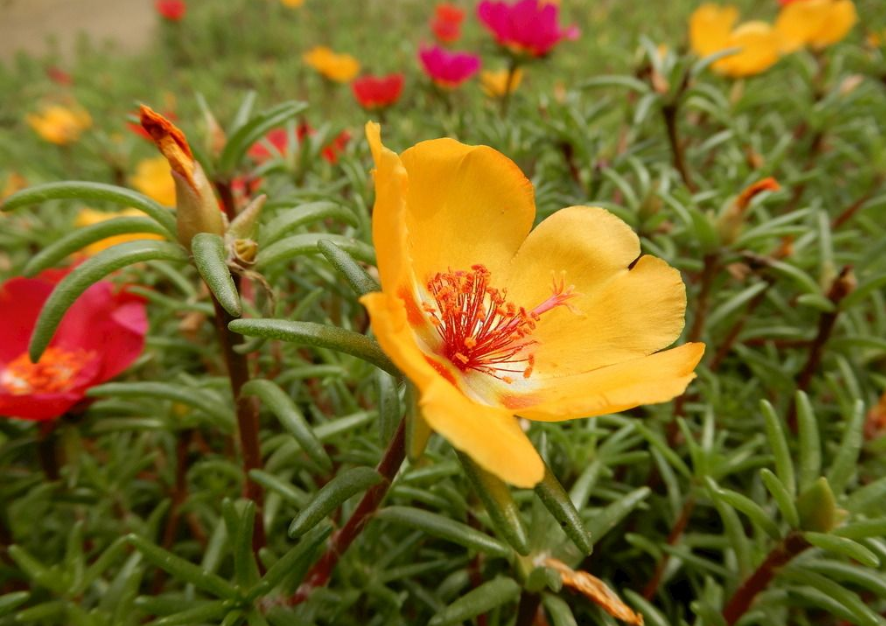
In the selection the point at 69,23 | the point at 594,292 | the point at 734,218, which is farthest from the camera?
the point at 69,23

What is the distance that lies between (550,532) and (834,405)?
→ 0.74m

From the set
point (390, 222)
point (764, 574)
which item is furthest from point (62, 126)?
point (764, 574)

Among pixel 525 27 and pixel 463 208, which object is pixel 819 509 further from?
pixel 525 27

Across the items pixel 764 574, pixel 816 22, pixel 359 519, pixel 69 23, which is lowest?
pixel 764 574

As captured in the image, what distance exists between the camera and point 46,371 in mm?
956

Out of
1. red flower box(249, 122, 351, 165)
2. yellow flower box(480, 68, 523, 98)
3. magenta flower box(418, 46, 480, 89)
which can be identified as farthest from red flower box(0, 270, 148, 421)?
yellow flower box(480, 68, 523, 98)

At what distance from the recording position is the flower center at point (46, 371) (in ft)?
3.10

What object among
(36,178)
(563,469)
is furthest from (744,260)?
(36,178)

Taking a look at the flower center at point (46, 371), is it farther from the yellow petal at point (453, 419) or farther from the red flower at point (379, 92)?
the red flower at point (379, 92)

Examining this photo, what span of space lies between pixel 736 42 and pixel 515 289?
4.09ft

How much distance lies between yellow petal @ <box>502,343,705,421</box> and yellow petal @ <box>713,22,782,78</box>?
4.18ft

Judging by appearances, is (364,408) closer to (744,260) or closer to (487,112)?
(744,260)

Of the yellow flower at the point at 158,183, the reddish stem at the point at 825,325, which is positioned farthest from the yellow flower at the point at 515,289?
the yellow flower at the point at 158,183

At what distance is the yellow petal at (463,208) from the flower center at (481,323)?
25 millimetres
